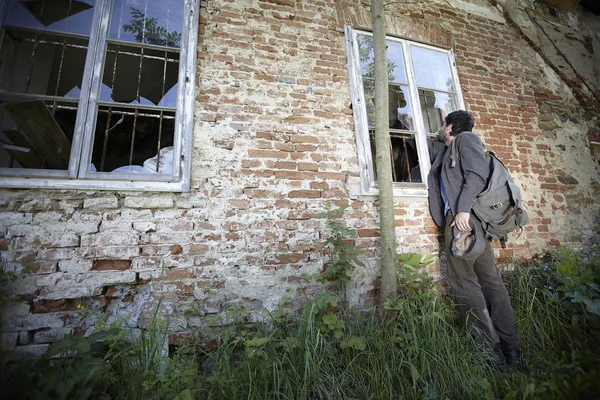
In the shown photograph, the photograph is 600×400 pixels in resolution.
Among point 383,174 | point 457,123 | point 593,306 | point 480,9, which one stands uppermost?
point 480,9

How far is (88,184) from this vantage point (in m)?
1.90

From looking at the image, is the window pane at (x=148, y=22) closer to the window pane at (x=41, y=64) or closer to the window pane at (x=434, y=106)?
the window pane at (x=41, y=64)

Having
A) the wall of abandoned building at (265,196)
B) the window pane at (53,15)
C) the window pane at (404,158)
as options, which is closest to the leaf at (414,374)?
the wall of abandoned building at (265,196)

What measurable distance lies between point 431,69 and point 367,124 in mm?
1334

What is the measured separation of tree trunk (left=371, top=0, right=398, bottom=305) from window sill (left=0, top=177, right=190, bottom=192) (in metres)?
1.58

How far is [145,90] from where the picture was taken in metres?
2.22

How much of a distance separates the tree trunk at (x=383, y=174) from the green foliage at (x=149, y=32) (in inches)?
70.1

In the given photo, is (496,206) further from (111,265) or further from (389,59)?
(111,265)

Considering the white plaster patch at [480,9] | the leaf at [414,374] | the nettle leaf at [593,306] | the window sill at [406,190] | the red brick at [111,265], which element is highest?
the white plaster patch at [480,9]

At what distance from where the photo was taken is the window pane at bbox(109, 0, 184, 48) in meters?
2.27

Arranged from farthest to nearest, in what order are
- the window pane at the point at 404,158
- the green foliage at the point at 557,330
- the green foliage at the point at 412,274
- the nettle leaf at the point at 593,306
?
the window pane at the point at 404,158 → the green foliage at the point at 412,274 → the nettle leaf at the point at 593,306 → the green foliage at the point at 557,330

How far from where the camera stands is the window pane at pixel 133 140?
2.07 meters

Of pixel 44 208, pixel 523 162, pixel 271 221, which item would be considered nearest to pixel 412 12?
pixel 523 162

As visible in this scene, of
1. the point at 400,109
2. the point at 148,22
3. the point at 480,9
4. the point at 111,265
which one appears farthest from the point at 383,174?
the point at 480,9
